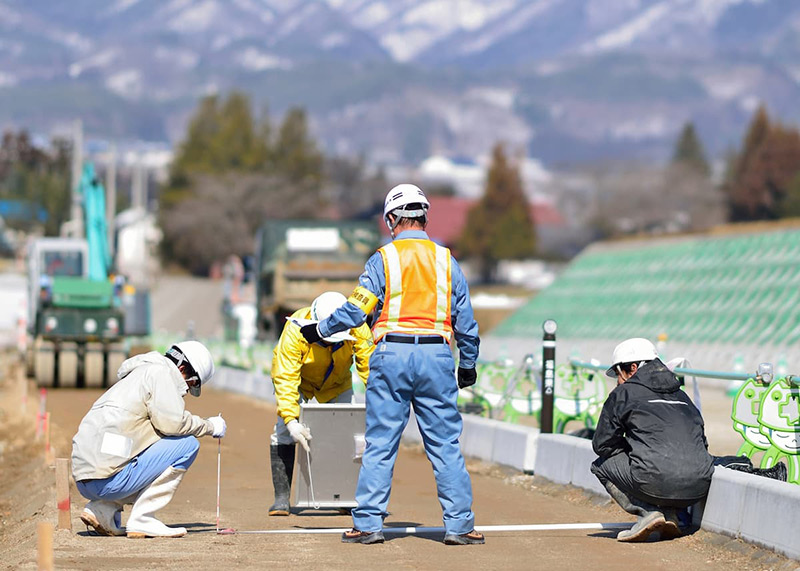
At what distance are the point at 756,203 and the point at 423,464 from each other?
96.0 meters

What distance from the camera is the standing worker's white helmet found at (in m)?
9.04

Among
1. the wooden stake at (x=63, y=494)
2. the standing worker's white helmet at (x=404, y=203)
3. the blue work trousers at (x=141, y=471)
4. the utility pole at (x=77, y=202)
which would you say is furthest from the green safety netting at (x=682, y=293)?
the wooden stake at (x=63, y=494)

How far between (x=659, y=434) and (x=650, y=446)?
9 cm

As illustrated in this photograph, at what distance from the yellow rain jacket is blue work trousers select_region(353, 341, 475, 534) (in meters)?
1.11

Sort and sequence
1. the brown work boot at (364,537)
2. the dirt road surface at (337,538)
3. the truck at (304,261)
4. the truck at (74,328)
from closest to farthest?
the dirt road surface at (337,538), the brown work boot at (364,537), the truck at (74,328), the truck at (304,261)

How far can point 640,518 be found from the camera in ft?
30.2

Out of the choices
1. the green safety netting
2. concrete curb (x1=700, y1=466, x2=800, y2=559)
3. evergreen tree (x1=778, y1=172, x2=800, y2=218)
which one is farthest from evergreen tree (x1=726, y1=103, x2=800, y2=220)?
concrete curb (x1=700, y1=466, x2=800, y2=559)

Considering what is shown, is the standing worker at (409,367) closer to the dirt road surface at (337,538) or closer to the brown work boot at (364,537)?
the brown work boot at (364,537)

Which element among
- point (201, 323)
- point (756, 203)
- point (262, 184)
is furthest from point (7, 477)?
point (756, 203)

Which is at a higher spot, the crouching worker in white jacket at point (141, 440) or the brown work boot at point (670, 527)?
the crouching worker in white jacket at point (141, 440)

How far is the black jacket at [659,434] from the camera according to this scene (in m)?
8.94

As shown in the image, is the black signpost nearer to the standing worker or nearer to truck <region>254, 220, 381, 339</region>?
the standing worker

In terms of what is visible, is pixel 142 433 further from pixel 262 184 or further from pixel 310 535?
pixel 262 184

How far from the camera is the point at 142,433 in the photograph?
29.2 feet
